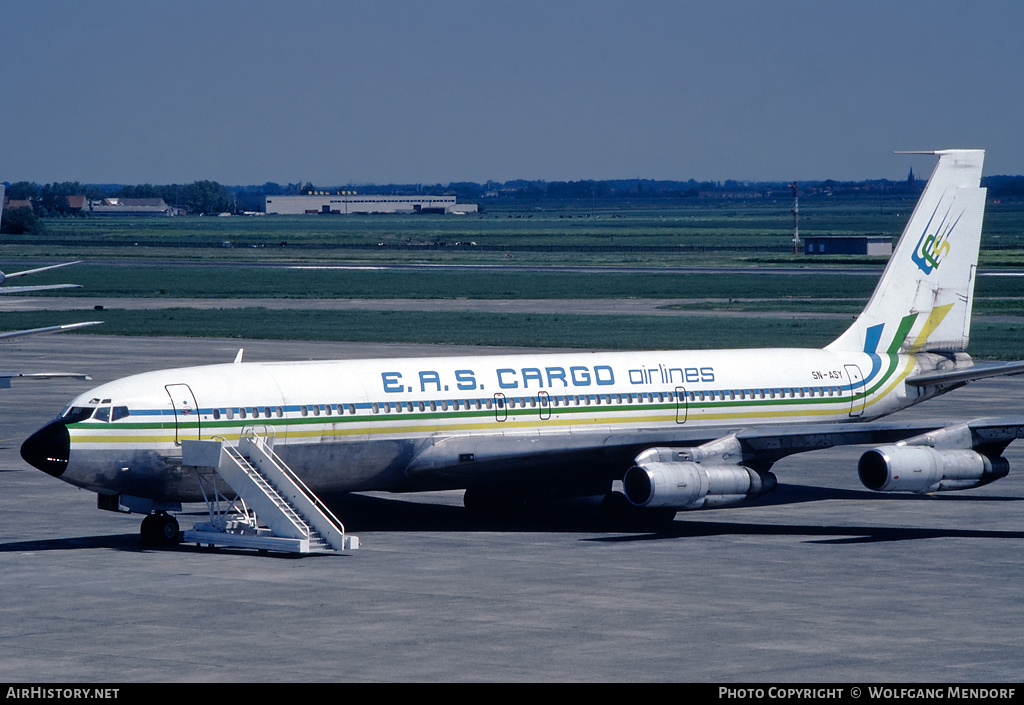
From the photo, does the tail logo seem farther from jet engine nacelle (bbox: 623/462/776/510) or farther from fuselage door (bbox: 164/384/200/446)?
fuselage door (bbox: 164/384/200/446)

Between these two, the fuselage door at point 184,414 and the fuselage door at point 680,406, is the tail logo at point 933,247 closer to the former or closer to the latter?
the fuselage door at point 680,406

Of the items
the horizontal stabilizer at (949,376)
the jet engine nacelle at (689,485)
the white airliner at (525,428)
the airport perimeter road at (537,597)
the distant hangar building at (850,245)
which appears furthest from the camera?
the distant hangar building at (850,245)

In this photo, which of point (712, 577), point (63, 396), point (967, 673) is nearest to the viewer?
point (967, 673)

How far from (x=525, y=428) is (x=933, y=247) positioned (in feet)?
46.9

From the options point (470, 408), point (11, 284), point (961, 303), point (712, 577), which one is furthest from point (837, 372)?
point (11, 284)

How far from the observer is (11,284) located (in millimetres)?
142125

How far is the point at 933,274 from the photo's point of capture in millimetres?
46156

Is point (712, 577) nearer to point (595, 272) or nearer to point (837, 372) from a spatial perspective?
point (837, 372)

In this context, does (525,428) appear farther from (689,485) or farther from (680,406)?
(689,485)

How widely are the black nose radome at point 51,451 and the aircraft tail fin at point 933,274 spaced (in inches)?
864

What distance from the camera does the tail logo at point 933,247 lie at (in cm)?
4588

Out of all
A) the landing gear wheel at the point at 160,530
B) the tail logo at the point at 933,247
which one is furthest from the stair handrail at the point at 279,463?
the tail logo at the point at 933,247

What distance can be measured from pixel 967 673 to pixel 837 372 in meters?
21.9

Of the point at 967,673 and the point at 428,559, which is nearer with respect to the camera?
the point at 967,673
